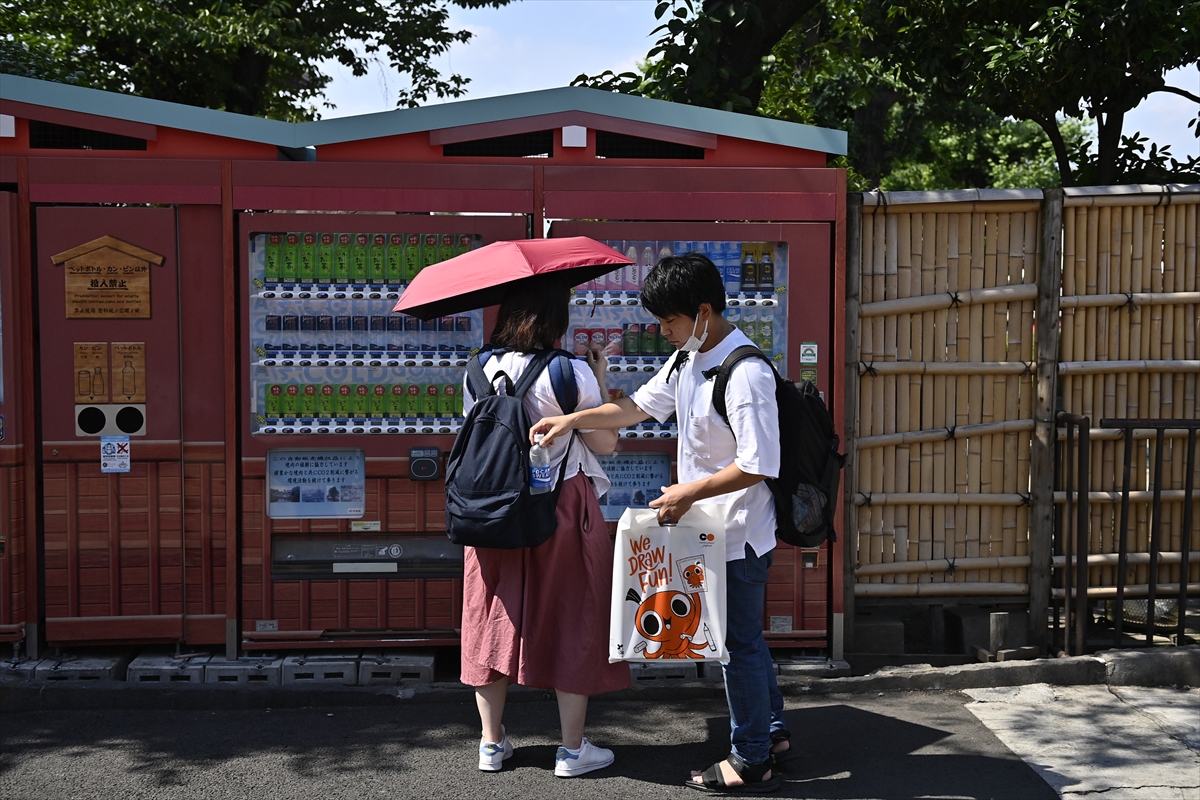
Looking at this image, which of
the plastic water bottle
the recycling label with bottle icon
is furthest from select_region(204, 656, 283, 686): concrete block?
the plastic water bottle

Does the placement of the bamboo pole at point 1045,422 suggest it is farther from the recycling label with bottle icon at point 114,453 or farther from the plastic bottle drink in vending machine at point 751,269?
the recycling label with bottle icon at point 114,453

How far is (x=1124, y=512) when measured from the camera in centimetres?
519

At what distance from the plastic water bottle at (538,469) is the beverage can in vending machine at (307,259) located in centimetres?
193

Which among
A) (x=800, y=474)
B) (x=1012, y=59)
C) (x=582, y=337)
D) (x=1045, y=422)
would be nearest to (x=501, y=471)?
(x=800, y=474)

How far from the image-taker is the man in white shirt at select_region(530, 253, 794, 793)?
352 cm

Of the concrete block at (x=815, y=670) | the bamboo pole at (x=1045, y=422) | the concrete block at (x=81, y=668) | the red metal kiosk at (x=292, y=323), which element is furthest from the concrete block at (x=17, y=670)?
the bamboo pole at (x=1045, y=422)

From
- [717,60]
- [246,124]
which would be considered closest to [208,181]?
[246,124]

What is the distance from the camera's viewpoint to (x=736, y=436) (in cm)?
351

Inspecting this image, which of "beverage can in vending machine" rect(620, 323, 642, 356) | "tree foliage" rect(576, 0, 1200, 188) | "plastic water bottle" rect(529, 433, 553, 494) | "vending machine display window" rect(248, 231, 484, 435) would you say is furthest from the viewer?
"tree foliage" rect(576, 0, 1200, 188)

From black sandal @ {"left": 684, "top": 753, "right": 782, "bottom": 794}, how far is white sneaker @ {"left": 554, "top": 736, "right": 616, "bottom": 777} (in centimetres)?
41

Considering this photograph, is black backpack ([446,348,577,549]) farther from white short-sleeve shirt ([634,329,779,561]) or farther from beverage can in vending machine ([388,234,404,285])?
beverage can in vending machine ([388,234,404,285])

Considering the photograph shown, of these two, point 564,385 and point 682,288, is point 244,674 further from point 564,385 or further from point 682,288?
point 682,288

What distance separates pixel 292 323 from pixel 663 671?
97.9 inches

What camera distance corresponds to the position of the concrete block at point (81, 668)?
16.0ft
